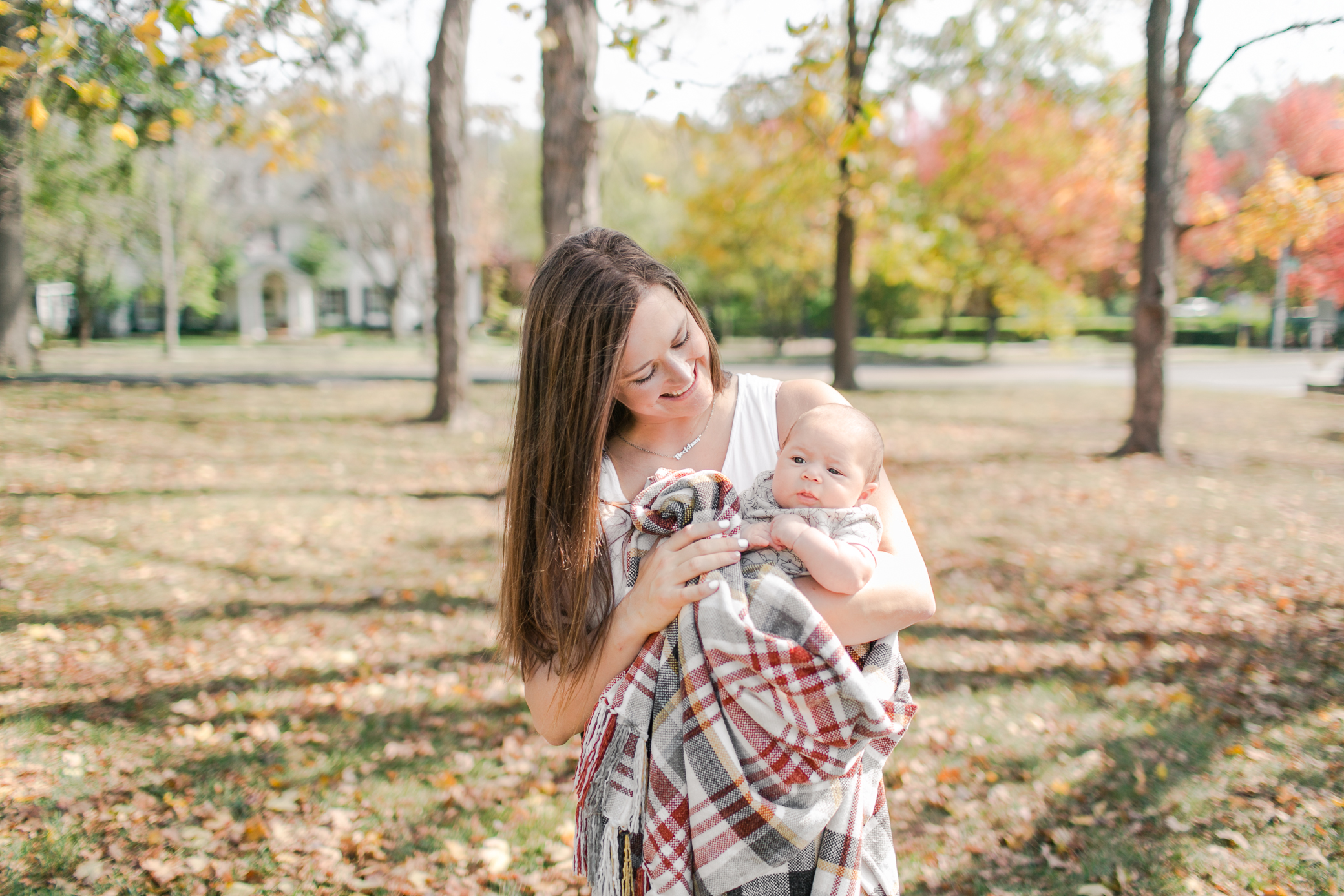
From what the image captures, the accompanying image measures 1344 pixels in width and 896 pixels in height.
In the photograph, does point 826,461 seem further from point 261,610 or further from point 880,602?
point 261,610

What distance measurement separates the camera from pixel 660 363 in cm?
185

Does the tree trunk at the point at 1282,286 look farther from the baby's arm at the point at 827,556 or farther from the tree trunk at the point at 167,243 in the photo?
the tree trunk at the point at 167,243

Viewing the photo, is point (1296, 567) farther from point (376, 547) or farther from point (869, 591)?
point (376, 547)

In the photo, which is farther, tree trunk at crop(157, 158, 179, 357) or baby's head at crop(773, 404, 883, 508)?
tree trunk at crop(157, 158, 179, 357)

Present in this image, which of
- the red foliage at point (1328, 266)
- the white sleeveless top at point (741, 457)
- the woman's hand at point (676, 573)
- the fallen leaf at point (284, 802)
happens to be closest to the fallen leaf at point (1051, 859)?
the white sleeveless top at point (741, 457)

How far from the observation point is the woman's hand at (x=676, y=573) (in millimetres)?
1614

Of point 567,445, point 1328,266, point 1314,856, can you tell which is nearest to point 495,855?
point 567,445

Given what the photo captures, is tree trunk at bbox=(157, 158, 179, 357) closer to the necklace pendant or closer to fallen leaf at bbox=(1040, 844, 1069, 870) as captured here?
the necklace pendant

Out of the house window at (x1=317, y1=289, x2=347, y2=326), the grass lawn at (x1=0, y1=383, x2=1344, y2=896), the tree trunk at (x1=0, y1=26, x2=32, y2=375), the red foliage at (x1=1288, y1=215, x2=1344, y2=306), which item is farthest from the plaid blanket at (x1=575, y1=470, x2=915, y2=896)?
the house window at (x1=317, y1=289, x2=347, y2=326)

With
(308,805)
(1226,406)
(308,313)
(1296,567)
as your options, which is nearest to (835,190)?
(1226,406)

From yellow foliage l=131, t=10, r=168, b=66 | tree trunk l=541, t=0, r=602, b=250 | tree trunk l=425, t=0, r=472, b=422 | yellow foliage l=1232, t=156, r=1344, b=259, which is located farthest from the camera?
tree trunk l=425, t=0, r=472, b=422

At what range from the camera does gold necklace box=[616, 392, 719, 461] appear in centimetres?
201

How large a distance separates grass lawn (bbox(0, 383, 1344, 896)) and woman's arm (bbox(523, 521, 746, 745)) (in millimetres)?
1062

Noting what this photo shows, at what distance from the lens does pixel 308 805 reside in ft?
11.5
